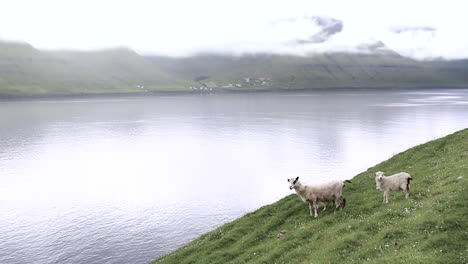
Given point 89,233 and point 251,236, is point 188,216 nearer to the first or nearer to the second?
point 89,233

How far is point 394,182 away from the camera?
29109 mm

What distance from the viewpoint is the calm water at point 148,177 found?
60000mm

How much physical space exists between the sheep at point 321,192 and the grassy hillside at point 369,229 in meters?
0.86

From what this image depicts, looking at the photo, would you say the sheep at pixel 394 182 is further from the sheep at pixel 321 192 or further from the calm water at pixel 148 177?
the calm water at pixel 148 177

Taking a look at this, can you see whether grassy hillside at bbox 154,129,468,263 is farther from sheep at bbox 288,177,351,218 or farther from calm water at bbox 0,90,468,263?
calm water at bbox 0,90,468,263

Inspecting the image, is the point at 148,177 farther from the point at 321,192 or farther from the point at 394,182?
the point at 394,182

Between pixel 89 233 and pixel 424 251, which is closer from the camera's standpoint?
pixel 424 251

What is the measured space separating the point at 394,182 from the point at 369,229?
6.15 metres

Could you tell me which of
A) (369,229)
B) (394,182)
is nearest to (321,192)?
(394,182)

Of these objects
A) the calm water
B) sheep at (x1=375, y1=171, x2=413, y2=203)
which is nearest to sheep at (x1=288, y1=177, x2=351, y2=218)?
sheep at (x1=375, y1=171, x2=413, y2=203)

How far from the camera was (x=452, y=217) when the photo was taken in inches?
853

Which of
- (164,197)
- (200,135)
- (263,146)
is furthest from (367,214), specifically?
(200,135)

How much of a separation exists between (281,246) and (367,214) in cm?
663

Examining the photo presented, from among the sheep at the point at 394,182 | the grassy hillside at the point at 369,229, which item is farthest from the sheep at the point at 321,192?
the sheep at the point at 394,182
